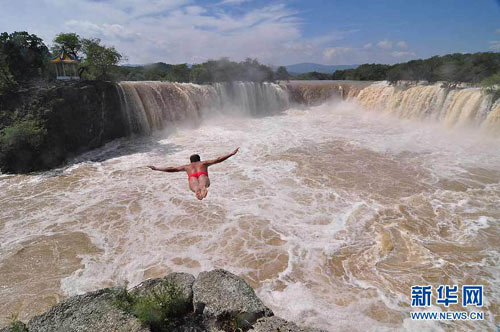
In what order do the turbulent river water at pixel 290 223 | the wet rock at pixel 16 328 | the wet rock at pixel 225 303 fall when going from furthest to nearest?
the turbulent river water at pixel 290 223 → the wet rock at pixel 225 303 → the wet rock at pixel 16 328

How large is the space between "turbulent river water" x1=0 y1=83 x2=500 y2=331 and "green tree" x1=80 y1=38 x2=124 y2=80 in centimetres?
487

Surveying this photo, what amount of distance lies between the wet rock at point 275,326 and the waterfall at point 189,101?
54.9ft

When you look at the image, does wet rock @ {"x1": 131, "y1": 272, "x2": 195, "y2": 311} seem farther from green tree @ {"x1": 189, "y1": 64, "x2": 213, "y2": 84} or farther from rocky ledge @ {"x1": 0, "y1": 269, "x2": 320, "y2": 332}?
green tree @ {"x1": 189, "y1": 64, "x2": 213, "y2": 84}

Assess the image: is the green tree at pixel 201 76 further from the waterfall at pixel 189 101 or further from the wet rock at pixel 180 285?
the wet rock at pixel 180 285

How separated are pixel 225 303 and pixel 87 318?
5.87 feet

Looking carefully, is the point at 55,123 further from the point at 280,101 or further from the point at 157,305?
the point at 280,101

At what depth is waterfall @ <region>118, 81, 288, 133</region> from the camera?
58.3 feet

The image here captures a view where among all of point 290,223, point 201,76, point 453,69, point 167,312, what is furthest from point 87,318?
point 453,69

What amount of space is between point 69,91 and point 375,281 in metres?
16.8

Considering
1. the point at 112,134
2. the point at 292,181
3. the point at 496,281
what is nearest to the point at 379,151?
the point at 292,181

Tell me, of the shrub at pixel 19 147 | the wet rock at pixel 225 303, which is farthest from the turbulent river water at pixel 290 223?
the wet rock at pixel 225 303

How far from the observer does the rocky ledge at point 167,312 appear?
3.42m

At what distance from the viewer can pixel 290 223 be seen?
319 inches

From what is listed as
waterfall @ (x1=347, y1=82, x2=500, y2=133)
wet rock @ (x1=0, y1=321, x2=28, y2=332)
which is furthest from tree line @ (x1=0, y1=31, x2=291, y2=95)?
waterfall @ (x1=347, y1=82, x2=500, y2=133)
